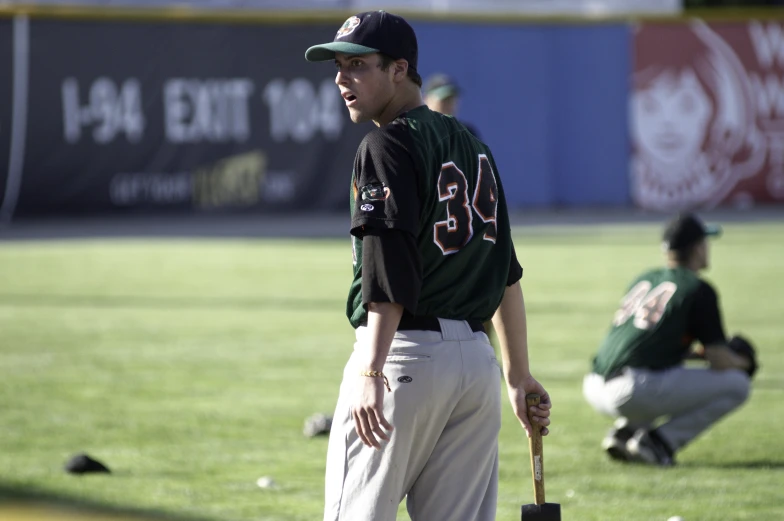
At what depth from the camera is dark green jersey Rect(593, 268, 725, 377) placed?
7.42m

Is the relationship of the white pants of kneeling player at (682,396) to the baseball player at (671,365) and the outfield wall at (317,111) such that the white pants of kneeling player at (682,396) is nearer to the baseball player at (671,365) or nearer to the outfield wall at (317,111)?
the baseball player at (671,365)

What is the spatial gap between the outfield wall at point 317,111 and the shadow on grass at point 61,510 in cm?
2025

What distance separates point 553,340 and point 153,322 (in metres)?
4.14

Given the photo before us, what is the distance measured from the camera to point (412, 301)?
3.84 m

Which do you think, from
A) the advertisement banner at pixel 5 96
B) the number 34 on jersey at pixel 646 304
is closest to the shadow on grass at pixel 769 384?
the number 34 on jersey at pixel 646 304

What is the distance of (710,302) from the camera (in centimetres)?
740

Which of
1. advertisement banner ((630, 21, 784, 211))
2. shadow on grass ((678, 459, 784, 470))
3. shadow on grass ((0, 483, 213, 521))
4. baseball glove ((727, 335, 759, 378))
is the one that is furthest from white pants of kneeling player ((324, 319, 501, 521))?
advertisement banner ((630, 21, 784, 211))

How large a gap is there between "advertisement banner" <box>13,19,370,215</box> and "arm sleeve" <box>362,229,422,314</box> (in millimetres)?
23162

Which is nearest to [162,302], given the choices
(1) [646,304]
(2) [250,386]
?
(2) [250,386]

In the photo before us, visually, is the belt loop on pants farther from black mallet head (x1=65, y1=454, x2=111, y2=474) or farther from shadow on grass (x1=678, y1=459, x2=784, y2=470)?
shadow on grass (x1=678, y1=459, x2=784, y2=470)

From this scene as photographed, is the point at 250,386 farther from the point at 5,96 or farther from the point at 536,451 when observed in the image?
the point at 5,96

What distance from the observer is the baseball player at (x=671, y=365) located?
745 cm

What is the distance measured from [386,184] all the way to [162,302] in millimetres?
11614

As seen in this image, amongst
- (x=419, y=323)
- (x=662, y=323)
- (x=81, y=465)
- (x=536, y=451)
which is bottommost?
(x=81, y=465)
